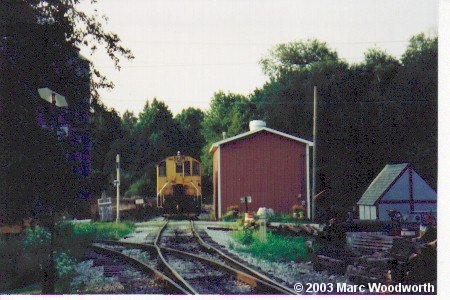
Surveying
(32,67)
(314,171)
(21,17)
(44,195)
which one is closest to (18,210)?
(44,195)

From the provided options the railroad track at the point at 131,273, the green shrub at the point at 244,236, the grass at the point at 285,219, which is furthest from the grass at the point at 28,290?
the grass at the point at 285,219

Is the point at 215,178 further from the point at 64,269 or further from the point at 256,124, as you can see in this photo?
the point at 64,269

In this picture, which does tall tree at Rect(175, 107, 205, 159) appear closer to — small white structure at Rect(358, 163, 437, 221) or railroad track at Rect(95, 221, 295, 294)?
railroad track at Rect(95, 221, 295, 294)

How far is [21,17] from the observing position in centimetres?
500

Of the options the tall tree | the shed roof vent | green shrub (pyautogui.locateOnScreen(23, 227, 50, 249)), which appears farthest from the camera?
the shed roof vent

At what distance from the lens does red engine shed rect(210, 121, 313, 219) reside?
5445mm

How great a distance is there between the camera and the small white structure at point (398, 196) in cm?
512

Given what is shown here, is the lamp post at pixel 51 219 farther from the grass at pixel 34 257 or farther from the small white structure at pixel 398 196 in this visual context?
the small white structure at pixel 398 196

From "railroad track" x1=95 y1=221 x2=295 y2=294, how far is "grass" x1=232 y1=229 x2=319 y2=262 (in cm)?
29

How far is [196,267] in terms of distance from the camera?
5.41m

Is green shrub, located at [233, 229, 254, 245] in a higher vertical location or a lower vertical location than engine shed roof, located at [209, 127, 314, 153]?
lower

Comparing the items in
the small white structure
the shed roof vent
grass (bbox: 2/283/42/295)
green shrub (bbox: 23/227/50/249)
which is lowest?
grass (bbox: 2/283/42/295)

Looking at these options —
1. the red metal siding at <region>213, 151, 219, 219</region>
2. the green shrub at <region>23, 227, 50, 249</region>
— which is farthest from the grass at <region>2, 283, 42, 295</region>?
the red metal siding at <region>213, 151, 219, 219</region>

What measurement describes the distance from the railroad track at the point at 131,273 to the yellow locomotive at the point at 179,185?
74 cm
